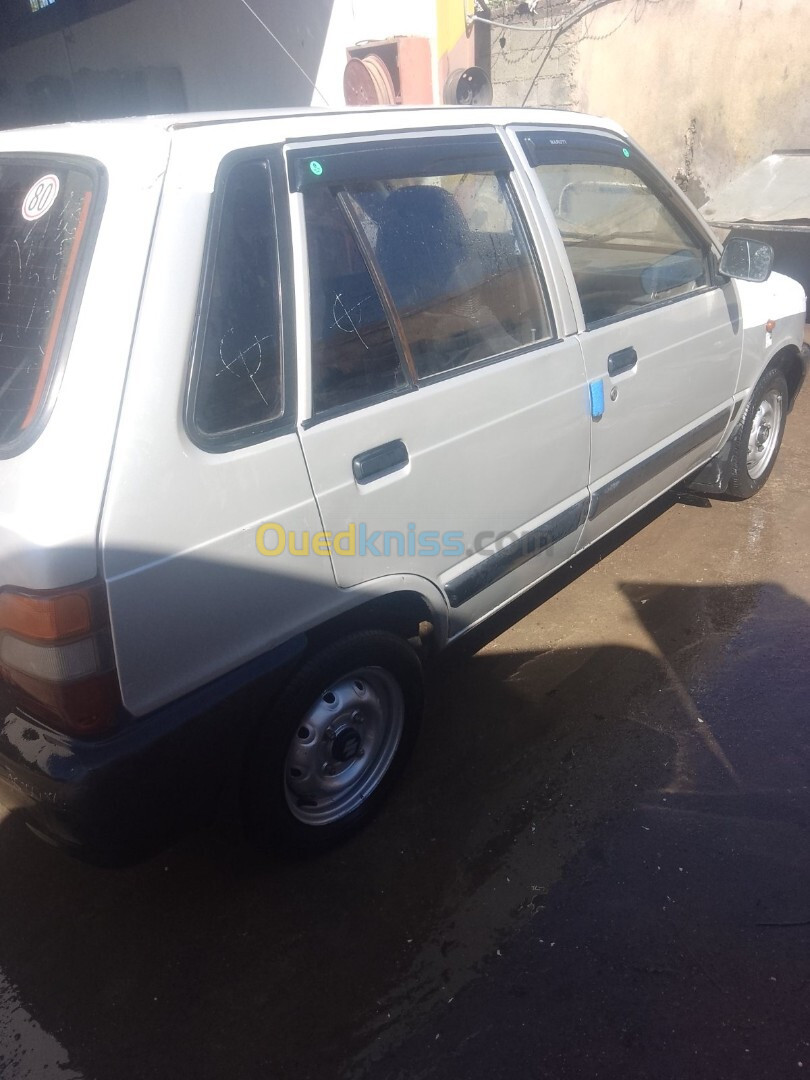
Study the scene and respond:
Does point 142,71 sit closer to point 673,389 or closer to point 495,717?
point 673,389

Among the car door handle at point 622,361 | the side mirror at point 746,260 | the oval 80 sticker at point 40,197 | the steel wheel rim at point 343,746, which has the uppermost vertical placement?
the oval 80 sticker at point 40,197

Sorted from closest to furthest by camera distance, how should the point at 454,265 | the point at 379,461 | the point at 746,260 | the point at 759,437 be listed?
1. the point at 379,461
2. the point at 454,265
3. the point at 746,260
4. the point at 759,437

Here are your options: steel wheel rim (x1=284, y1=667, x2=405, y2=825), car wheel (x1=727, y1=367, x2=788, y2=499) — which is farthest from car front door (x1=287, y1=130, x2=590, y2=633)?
car wheel (x1=727, y1=367, x2=788, y2=499)

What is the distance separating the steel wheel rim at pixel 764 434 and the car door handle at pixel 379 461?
2.67 meters

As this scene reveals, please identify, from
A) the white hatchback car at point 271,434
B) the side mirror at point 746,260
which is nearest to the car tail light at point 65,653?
the white hatchback car at point 271,434

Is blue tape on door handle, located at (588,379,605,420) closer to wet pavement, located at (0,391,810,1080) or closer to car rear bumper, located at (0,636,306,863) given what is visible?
wet pavement, located at (0,391,810,1080)

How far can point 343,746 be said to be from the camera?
2.43m

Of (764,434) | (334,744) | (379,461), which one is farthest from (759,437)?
(334,744)

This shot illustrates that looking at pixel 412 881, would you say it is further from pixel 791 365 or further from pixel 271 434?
pixel 791 365

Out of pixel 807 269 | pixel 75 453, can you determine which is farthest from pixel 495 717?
pixel 807 269

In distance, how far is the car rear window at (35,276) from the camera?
1731 millimetres

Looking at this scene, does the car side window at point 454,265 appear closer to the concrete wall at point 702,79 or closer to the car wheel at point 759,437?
the car wheel at point 759,437

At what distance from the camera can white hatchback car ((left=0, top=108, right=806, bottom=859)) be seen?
1715 millimetres

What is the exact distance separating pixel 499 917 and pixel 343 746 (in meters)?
0.63
